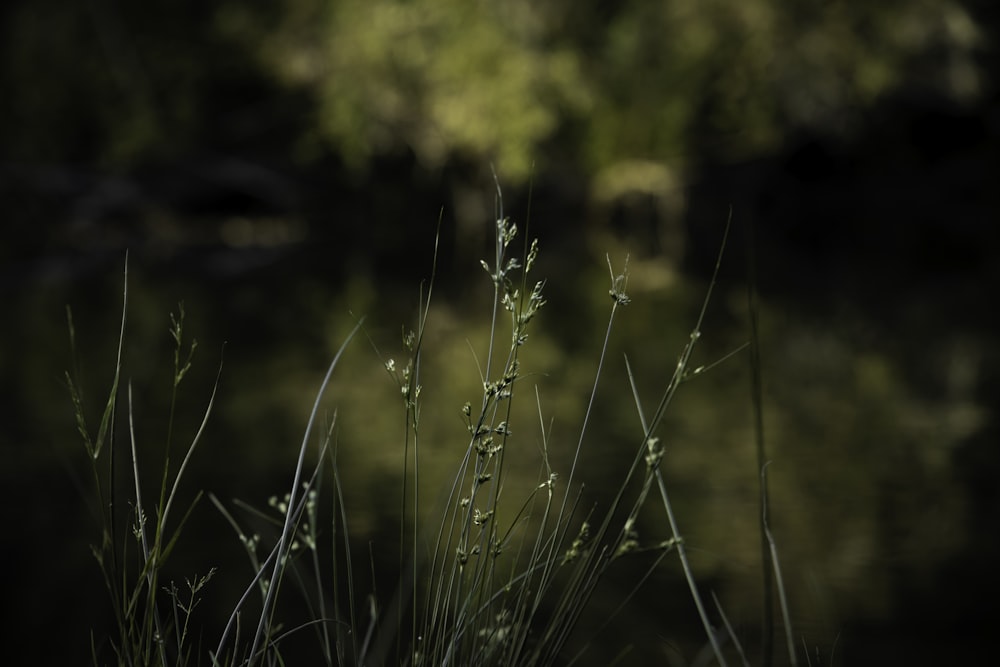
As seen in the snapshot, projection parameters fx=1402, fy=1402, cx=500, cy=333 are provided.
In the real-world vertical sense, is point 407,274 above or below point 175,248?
above

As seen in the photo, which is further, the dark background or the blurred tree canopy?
the blurred tree canopy

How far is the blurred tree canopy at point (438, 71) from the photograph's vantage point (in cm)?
2183

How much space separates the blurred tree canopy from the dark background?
58 millimetres

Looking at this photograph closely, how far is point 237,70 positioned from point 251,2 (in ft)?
4.47

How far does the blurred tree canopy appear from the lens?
21.8 metres

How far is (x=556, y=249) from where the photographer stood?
19.9 metres

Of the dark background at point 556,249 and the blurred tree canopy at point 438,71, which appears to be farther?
the blurred tree canopy at point 438,71

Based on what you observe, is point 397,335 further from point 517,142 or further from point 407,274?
point 517,142

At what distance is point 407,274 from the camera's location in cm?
1600

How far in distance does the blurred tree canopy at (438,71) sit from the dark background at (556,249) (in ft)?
0.19

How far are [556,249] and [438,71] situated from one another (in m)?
3.90

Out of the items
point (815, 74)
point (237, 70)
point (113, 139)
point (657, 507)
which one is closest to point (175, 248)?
point (113, 139)

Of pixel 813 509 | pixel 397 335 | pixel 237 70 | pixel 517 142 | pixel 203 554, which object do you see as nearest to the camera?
pixel 203 554

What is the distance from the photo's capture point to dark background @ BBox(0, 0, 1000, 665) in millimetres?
4766
